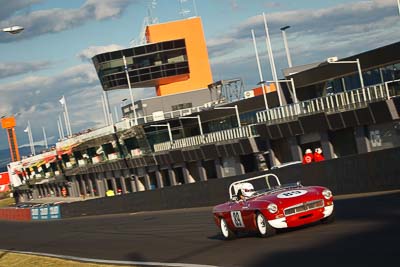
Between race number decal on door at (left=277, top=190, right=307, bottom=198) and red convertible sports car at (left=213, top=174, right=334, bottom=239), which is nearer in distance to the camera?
red convertible sports car at (left=213, top=174, right=334, bottom=239)

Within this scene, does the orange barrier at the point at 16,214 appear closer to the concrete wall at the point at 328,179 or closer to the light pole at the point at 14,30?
the concrete wall at the point at 328,179

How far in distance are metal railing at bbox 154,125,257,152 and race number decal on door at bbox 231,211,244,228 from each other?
136ft

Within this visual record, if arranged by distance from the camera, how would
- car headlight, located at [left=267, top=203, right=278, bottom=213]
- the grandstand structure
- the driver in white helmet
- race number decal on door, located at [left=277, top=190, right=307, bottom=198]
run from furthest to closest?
the grandstand structure → the driver in white helmet → race number decal on door, located at [left=277, top=190, right=307, bottom=198] → car headlight, located at [left=267, top=203, right=278, bottom=213]

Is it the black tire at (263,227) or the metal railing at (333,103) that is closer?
the black tire at (263,227)

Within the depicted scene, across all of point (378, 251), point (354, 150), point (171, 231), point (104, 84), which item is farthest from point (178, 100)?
point (378, 251)

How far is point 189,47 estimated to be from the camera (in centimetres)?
10956

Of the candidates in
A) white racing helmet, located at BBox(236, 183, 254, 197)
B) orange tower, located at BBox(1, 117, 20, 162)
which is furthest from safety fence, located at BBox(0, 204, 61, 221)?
orange tower, located at BBox(1, 117, 20, 162)

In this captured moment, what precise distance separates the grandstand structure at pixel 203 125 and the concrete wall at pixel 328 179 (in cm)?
267

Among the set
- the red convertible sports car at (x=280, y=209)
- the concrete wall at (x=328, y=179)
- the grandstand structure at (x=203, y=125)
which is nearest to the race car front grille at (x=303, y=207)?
the red convertible sports car at (x=280, y=209)

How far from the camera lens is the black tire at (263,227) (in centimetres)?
1584

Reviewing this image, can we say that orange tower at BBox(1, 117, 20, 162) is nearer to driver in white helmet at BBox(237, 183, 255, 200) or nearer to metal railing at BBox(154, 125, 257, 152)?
metal railing at BBox(154, 125, 257, 152)

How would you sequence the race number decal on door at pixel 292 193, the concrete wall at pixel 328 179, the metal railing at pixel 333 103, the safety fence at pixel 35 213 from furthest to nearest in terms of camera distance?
1. the safety fence at pixel 35 213
2. the metal railing at pixel 333 103
3. the concrete wall at pixel 328 179
4. the race number decal on door at pixel 292 193

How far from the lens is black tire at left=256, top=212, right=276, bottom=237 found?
15836mm

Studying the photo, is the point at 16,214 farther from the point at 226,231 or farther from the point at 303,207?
the point at 303,207
